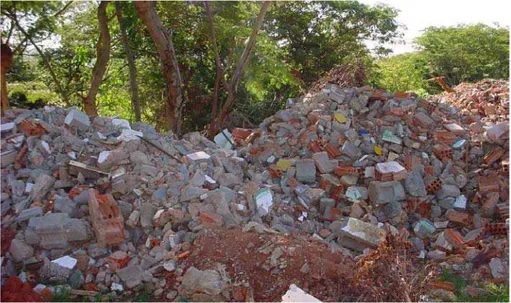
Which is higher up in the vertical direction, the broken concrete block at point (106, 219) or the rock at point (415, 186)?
the broken concrete block at point (106, 219)

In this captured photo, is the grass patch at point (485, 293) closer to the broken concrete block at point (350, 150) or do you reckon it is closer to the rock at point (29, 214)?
the broken concrete block at point (350, 150)

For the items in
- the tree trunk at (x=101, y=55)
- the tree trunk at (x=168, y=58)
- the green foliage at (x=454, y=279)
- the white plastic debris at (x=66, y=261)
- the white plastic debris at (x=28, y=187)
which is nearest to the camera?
the white plastic debris at (x=66, y=261)

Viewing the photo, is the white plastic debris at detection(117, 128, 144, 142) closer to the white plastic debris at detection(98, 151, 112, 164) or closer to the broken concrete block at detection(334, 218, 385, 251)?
the white plastic debris at detection(98, 151, 112, 164)

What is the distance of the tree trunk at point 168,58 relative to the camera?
28.3 feet

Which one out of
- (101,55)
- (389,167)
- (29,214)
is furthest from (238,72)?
(29,214)

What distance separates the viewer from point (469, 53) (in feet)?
58.8

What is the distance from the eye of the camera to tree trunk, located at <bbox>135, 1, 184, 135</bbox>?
8633 mm

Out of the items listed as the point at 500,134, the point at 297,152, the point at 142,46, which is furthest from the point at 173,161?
the point at 142,46

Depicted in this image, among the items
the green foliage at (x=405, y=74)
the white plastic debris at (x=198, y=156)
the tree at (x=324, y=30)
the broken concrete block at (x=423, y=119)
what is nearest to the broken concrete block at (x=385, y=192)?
the broken concrete block at (x=423, y=119)

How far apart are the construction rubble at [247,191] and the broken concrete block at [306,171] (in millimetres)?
13

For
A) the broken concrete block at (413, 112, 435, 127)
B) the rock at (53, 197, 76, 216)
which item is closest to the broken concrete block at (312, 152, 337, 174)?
the broken concrete block at (413, 112, 435, 127)

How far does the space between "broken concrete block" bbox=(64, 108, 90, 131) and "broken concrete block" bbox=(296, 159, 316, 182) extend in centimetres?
253

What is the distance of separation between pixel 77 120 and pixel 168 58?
2917 millimetres

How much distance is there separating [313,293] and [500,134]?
4.00 metres
